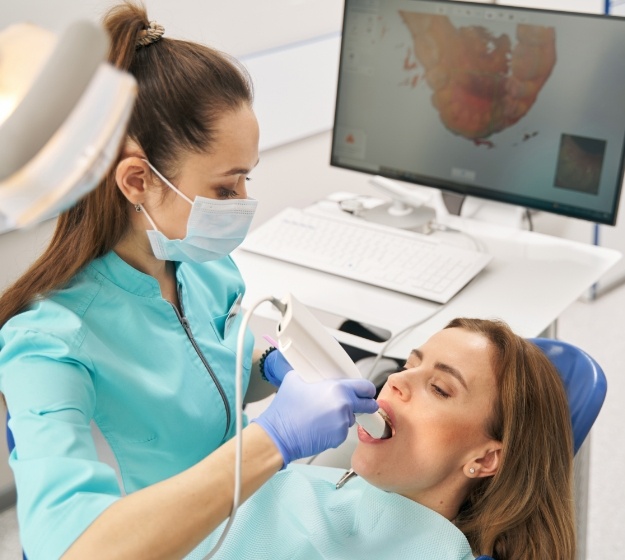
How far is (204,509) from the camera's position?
1086mm

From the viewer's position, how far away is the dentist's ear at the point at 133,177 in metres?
1.32

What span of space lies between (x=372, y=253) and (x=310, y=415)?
0.91m

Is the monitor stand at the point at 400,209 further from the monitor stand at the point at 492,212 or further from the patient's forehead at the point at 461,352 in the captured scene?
the patient's forehead at the point at 461,352

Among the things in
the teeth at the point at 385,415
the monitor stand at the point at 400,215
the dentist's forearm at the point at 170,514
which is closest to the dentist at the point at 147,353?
the dentist's forearm at the point at 170,514

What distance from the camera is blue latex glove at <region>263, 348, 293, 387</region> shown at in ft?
5.28

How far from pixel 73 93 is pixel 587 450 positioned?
142 centimetres

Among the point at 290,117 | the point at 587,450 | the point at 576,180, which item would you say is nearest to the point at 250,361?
the point at 587,450

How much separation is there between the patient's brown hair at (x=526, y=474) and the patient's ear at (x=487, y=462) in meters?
0.02

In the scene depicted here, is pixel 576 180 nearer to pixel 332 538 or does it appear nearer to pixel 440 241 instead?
pixel 440 241

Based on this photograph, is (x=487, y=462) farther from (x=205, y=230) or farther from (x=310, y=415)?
(x=205, y=230)

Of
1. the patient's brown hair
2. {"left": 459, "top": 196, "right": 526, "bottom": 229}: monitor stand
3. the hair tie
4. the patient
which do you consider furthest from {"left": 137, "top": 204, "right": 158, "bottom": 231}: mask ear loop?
{"left": 459, "top": 196, "right": 526, "bottom": 229}: monitor stand

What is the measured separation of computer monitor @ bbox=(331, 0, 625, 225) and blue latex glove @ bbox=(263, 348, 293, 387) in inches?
30.3

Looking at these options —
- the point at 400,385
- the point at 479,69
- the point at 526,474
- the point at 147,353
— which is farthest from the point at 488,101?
the point at 147,353

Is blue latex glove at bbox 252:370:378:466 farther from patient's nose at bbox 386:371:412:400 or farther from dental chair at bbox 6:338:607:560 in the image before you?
dental chair at bbox 6:338:607:560
